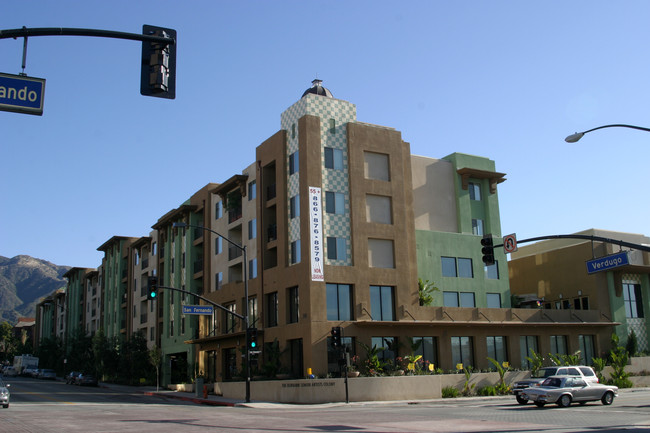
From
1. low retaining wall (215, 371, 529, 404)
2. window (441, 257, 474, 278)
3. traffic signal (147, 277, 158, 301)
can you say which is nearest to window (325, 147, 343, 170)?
window (441, 257, 474, 278)

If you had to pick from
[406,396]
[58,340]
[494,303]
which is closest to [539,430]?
[406,396]

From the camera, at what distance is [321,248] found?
137 feet

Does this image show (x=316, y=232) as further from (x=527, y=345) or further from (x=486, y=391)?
(x=527, y=345)

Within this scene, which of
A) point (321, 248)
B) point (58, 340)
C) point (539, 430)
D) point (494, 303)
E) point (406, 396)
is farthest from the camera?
point (58, 340)

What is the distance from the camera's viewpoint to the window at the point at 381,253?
43812mm

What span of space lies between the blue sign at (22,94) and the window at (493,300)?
1664 inches

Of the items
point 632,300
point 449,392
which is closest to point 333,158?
point 449,392

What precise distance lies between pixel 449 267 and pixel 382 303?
7736 mm

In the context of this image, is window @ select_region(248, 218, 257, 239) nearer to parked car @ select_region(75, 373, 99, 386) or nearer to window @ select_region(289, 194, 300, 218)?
window @ select_region(289, 194, 300, 218)

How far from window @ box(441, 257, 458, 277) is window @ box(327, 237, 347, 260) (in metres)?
9.25

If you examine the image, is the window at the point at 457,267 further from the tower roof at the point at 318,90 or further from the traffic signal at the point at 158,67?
the traffic signal at the point at 158,67

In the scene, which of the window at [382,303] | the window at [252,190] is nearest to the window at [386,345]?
the window at [382,303]

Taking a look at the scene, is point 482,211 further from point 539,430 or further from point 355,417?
point 539,430

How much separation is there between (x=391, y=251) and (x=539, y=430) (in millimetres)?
27186
